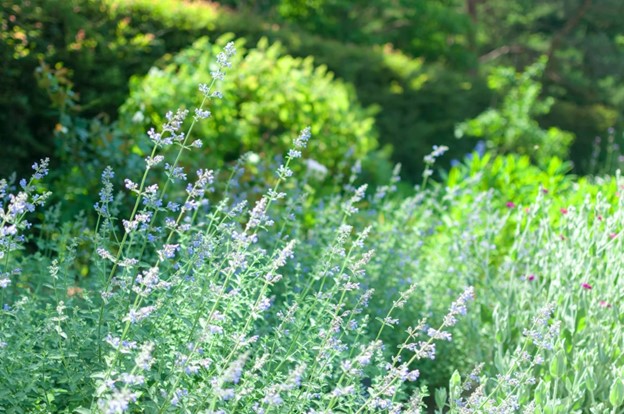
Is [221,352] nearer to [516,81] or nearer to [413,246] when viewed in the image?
[413,246]

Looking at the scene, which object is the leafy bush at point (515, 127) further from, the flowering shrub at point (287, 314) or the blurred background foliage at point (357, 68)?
the flowering shrub at point (287, 314)

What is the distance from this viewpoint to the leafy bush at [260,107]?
22.0ft

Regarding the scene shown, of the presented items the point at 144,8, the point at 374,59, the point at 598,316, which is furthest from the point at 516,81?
the point at 598,316

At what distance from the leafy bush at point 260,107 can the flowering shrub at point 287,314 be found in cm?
133

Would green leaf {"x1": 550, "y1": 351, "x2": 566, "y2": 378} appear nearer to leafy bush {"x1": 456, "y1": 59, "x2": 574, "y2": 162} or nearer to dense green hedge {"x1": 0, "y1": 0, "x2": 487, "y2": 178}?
dense green hedge {"x1": 0, "y1": 0, "x2": 487, "y2": 178}

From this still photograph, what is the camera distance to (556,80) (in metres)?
21.2

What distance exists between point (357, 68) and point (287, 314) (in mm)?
9337

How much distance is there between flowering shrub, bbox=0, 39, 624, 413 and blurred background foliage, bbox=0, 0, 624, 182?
101cm

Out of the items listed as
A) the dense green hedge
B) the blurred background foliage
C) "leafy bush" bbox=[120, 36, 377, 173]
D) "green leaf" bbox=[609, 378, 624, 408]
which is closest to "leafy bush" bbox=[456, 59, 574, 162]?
the blurred background foliage

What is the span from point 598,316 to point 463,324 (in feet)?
2.11

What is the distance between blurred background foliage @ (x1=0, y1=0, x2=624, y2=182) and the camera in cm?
552

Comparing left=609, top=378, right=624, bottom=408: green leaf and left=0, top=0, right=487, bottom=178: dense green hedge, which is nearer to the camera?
left=609, top=378, right=624, bottom=408: green leaf

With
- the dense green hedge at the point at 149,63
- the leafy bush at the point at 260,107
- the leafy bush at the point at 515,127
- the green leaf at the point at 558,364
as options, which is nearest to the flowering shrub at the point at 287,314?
the green leaf at the point at 558,364

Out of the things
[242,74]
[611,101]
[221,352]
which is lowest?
[221,352]
